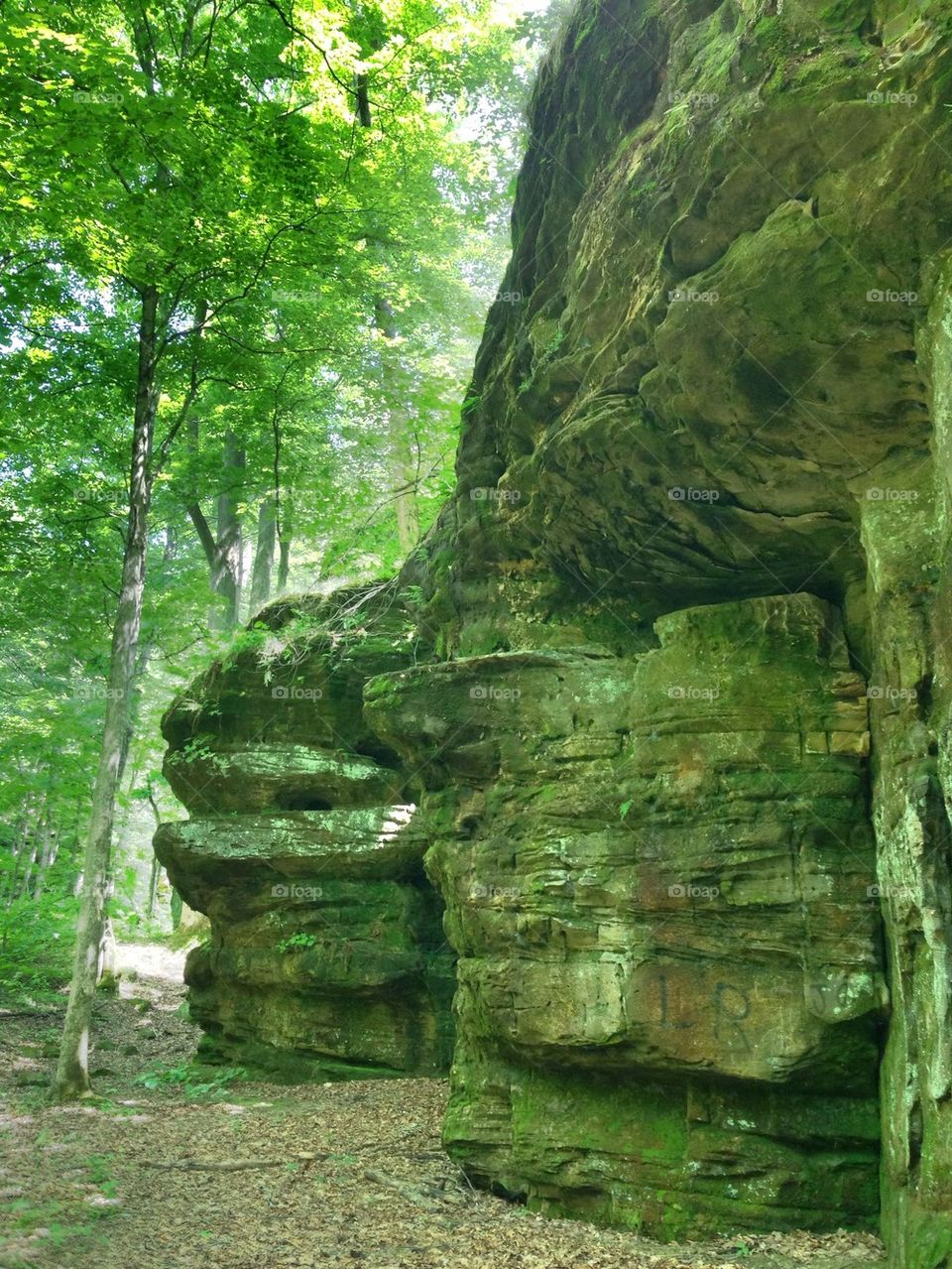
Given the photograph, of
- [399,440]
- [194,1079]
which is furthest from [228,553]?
[194,1079]

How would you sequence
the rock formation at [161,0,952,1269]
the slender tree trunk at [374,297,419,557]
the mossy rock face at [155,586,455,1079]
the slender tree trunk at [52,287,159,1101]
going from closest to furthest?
the rock formation at [161,0,952,1269] < the slender tree trunk at [52,287,159,1101] < the mossy rock face at [155,586,455,1079] < the slender tree trunk at [374,297,419,557]

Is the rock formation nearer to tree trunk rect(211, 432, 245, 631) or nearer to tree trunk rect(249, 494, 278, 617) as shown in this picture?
tree trunk rect(211, 432, 245, 631)

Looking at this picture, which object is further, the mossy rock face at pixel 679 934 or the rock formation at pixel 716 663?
the mossy rock face at pixel 679 934

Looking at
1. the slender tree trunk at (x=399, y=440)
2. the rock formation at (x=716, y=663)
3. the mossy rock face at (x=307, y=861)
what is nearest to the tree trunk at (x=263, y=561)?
the slender tree trunk at (x=399, y=440)

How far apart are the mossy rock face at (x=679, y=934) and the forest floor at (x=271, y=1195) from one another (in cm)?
44

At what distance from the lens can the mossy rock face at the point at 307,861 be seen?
11.9 meters

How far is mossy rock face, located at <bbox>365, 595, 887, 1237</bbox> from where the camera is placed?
663 cm

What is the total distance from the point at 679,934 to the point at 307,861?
6.68 metres

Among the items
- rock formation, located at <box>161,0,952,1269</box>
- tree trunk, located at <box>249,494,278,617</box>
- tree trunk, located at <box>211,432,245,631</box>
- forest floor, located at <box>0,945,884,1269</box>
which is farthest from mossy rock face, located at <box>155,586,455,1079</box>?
tree trunk, located at <box>249,494,278,617</box>

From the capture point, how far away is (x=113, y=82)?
9.12m

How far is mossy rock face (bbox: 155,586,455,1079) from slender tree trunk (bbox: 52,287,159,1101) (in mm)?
1889

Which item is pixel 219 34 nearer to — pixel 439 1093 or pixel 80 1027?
pixel 80 1027

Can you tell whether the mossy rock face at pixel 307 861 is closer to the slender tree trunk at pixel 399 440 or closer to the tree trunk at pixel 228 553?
the slender tree trunk at pixel 399 440

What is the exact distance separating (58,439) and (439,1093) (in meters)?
11.9
